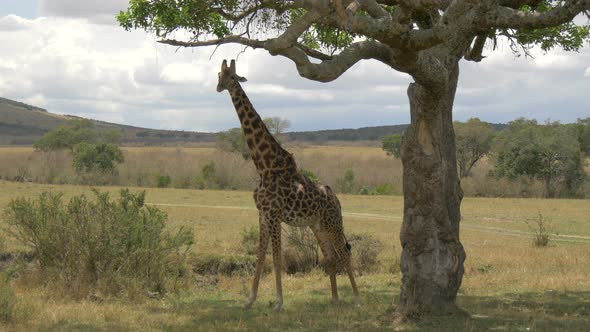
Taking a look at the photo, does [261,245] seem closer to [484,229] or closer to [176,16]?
[176,16]

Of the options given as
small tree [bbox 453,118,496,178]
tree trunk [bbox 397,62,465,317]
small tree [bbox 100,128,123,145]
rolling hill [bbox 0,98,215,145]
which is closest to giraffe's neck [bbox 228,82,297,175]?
tree trunk [bbox 397,62,465,317]

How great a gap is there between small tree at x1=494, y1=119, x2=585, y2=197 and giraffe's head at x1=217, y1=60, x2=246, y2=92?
37.3 m

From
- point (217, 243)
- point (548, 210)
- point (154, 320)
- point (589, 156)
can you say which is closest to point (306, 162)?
point (589, 156)

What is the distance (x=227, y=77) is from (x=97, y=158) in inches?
1810

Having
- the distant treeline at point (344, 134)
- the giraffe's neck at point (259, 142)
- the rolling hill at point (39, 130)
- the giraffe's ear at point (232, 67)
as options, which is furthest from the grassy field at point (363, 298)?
the distant treeline at point (344, 134)

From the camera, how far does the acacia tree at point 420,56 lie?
26.3 ft

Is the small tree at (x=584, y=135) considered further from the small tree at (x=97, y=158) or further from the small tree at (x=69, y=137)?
the small tree at (x=69, y=137)

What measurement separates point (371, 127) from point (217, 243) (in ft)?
439

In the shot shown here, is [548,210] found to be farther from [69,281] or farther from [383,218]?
[69,281]

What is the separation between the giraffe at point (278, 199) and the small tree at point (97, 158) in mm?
43239

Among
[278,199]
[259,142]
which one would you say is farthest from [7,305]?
[259,142]

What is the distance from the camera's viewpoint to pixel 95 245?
463 inches

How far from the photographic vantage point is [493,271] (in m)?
14.9

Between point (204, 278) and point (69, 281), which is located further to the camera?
point (204, 278)
